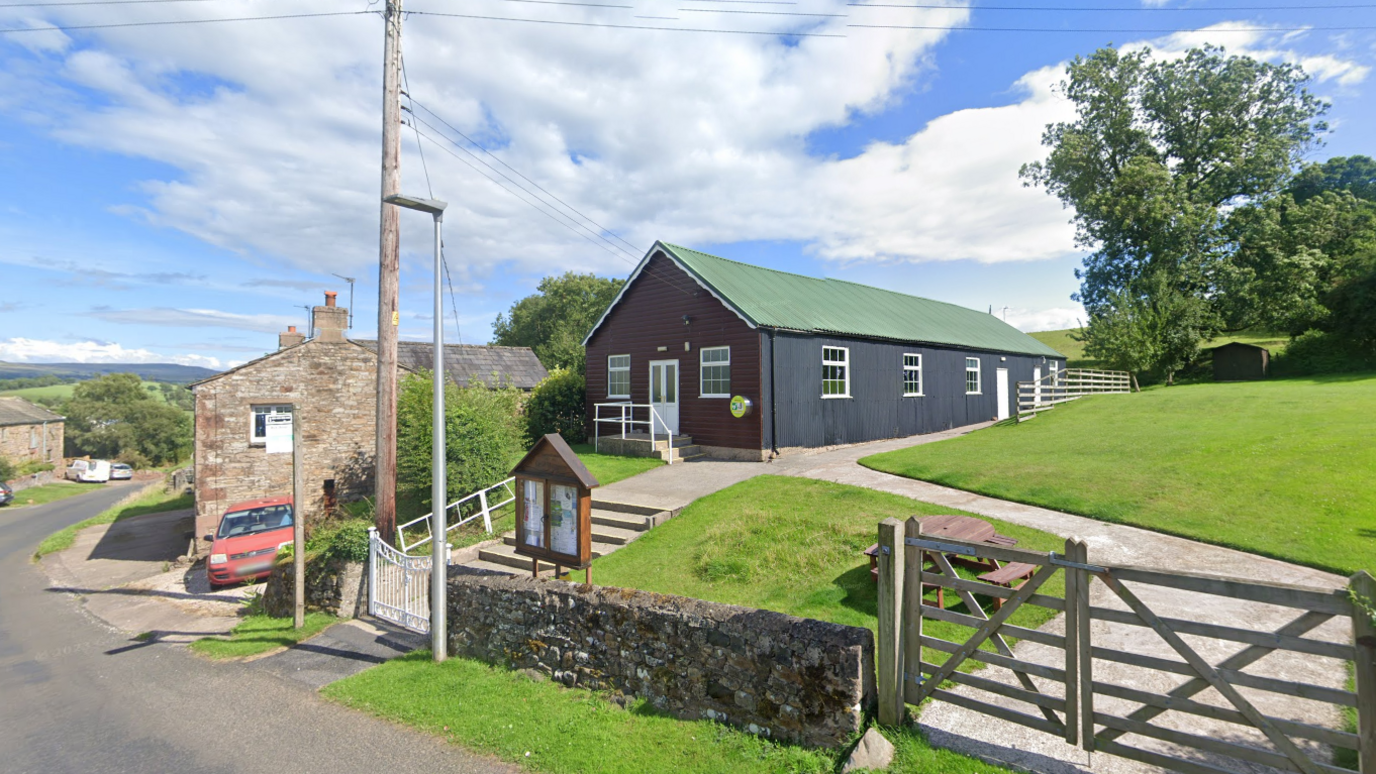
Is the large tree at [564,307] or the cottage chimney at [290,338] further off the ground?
the large tree at [564,307]

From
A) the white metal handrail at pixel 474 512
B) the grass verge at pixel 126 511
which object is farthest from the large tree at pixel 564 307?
the white metal handrail at pixel 474 512

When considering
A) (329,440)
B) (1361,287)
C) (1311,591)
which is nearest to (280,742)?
(1311,591)

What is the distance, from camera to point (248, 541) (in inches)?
624

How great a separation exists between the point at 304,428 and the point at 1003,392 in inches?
1210

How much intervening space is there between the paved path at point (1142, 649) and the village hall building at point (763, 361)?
661 centimetres

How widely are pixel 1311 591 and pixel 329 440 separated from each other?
975 inches

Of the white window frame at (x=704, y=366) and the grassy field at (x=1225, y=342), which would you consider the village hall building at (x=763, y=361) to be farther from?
the grassy field at (x=1225, y=342)

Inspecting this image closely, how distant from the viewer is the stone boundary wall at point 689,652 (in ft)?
16.9

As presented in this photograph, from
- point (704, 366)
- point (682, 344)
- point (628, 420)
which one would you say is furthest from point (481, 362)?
point (704, 366)

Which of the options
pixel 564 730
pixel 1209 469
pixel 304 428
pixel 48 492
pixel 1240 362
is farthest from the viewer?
pixel 48 492

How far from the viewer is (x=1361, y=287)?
3125cm

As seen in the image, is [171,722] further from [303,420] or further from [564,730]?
[303,420]

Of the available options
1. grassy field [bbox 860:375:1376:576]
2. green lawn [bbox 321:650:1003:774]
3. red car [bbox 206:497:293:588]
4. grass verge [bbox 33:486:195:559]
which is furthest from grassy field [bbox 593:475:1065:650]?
grass verge [bbox 33:486:195:559]

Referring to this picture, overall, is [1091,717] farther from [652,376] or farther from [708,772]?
[652,376]
